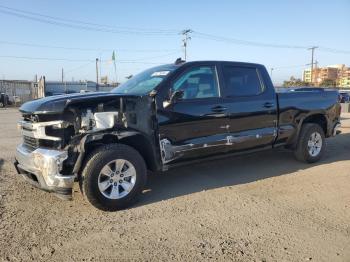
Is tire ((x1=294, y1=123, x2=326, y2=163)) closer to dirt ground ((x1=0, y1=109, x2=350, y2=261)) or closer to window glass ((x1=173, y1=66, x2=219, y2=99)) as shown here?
dirt ground ((x1=0, y1=109, x2=350, y2=261))

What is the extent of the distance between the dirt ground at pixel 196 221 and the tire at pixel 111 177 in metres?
0.16

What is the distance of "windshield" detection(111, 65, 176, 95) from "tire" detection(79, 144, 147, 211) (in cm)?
100

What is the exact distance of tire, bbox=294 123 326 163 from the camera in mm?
7258

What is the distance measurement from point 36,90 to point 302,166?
3246cm

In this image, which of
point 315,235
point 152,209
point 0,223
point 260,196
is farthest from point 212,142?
point 0,223

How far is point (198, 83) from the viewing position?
5738 millimetres

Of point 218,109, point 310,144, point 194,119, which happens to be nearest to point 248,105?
point 218,109

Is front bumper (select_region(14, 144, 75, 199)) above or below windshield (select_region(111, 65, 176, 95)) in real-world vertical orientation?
below

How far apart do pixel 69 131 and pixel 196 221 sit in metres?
1.92

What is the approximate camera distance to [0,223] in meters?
4.43

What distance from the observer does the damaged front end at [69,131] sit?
454 cm

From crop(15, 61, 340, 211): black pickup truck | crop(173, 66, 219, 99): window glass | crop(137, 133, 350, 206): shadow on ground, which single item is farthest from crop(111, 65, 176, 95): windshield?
crop(137, 133, 350, 206): shadow on ground

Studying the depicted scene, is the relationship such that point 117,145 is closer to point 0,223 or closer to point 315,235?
point 0,223

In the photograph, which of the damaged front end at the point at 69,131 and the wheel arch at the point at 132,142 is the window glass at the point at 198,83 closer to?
the damaged front end at the point at 69,131
